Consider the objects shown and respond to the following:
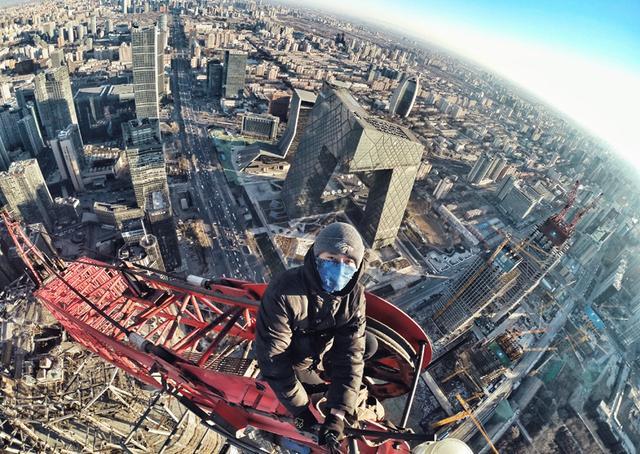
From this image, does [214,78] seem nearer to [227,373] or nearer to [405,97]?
[405,97]

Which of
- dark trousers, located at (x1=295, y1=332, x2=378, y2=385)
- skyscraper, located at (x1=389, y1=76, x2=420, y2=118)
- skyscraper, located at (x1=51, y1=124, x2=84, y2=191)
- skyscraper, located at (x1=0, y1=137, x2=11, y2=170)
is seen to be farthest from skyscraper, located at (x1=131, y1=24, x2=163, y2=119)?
skyscraper, located at (x1=389, y1=76, x2=420, y2=118)

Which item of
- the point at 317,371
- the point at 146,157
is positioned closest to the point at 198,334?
the point at 317,371

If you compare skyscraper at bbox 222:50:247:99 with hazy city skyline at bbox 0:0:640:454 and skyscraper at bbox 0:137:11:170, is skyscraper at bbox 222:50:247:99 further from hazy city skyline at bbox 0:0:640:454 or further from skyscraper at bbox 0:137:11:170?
skyscraper at bbox 0:137:11:170

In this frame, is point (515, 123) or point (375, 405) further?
point (515, 123)

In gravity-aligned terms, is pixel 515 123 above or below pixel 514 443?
above

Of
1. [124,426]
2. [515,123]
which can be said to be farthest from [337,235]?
[515,123]

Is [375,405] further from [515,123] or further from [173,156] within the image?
[515,123]
